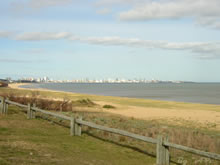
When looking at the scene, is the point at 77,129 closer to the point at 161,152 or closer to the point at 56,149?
the point at 56,149

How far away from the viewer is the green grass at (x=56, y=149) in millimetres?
7559

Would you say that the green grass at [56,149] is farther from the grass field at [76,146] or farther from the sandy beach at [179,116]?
the sandy beach at [179,116]

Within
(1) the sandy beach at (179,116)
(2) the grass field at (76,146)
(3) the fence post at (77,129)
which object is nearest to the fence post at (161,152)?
Result: (2) the grass field at (76,146)

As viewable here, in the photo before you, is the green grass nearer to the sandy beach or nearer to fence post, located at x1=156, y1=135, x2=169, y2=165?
fence post, located at x1=156, y1=135, x2=169, y2=165

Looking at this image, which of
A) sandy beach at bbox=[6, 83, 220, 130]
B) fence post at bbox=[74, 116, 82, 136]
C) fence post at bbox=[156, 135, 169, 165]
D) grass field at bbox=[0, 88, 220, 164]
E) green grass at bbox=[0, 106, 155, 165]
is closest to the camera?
green grass at bbox=[0, 106, 155, 165]

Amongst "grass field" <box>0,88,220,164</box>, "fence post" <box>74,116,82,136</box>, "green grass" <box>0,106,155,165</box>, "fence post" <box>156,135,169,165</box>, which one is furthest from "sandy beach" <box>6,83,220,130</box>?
"fence post" <box>156,135,169,165</box>

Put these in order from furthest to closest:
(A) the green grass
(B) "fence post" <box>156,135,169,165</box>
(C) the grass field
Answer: (B) "fence post" <box>156,135,169,165</box> < (C) the grass field < (A) the green grass

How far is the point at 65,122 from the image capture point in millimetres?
14820

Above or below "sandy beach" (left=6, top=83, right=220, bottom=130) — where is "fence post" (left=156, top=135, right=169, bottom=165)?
above

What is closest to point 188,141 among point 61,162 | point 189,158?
point 189,158

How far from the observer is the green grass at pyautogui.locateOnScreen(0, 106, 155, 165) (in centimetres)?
756

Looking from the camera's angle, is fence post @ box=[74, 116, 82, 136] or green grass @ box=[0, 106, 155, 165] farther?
fence post @ box=[74, 116, 82, 136]

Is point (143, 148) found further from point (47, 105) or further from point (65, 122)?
point (47, 105)

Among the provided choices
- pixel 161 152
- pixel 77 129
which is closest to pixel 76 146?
pixel 77 129
